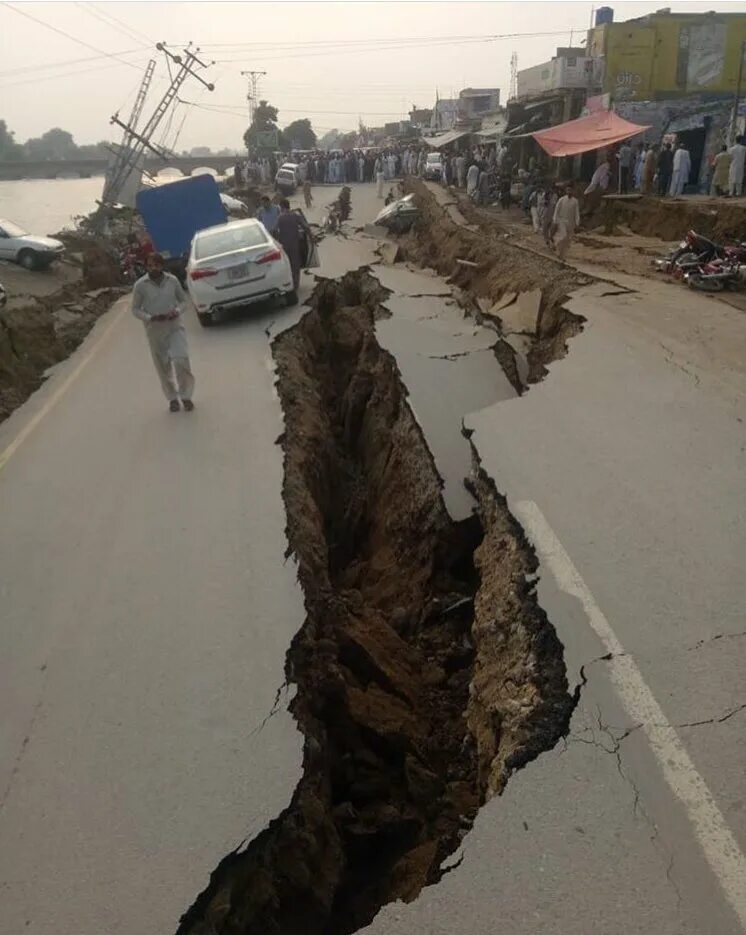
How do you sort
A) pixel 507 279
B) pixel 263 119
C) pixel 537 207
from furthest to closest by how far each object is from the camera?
pixel 263 119, pixel 537 207, pixel 507 279

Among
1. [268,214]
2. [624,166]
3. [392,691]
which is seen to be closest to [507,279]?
[268,214]

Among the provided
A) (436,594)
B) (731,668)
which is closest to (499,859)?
(731,668)

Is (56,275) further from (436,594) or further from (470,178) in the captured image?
(436,594)

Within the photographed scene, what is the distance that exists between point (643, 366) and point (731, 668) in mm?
4988

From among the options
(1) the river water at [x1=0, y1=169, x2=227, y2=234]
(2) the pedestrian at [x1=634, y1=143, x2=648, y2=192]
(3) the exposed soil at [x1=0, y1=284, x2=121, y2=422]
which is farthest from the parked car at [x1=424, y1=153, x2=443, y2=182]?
(3) the exposed soil at [x1=0, y1=284, x2=121, y2=422]

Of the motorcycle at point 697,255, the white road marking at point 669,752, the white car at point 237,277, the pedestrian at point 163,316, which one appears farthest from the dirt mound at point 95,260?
the white road marking at point 669,752

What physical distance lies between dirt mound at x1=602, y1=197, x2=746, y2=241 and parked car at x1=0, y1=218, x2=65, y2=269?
51.7ft

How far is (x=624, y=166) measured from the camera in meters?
23.1

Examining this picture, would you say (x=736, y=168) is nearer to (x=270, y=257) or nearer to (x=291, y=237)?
(x=291, y=237)

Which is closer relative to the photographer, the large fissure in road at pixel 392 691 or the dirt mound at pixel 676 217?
the large fissure in road at pixel 392 691

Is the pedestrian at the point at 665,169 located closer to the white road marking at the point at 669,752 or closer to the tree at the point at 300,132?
the white road marking at the point at 669,752

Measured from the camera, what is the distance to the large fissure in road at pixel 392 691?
10.9 feet

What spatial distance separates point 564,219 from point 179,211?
32.9ft

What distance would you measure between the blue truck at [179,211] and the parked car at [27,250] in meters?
4.33
